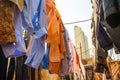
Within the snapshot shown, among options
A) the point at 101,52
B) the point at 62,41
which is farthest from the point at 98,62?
the point at 62,41

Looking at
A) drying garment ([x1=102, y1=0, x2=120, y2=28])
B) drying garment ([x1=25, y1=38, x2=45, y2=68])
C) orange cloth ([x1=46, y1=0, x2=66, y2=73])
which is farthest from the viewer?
orange cloth ([x1=46, y1=0, x2=66, y2=73])

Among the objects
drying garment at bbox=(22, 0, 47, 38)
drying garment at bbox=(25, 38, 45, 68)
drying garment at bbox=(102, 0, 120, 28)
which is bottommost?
drying garment at bbox=(25, 38, 45, 68)

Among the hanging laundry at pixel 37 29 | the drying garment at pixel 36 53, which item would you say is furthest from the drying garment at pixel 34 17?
the drying garment at pixel 36 53

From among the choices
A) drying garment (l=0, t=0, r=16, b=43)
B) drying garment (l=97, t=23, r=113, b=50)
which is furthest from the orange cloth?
drying garment (l=0, t=0, r=16, b=43)

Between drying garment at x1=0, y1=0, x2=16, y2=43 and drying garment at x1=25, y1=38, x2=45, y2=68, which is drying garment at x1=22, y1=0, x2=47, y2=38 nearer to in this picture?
drying garment at x1=25, y1=38, x2=45, y2=68

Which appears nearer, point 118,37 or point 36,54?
point 118,37

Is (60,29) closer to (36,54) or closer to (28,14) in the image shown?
(36,54)

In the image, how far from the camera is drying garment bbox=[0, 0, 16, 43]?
7.61ft

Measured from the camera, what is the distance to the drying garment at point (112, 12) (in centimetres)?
180

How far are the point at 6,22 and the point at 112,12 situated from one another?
1147 mm

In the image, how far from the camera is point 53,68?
3863mm

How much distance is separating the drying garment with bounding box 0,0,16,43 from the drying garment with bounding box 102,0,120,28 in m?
1.04

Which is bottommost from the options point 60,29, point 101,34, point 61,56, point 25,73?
point 25,73

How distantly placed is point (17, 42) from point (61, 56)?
156 centimetres
